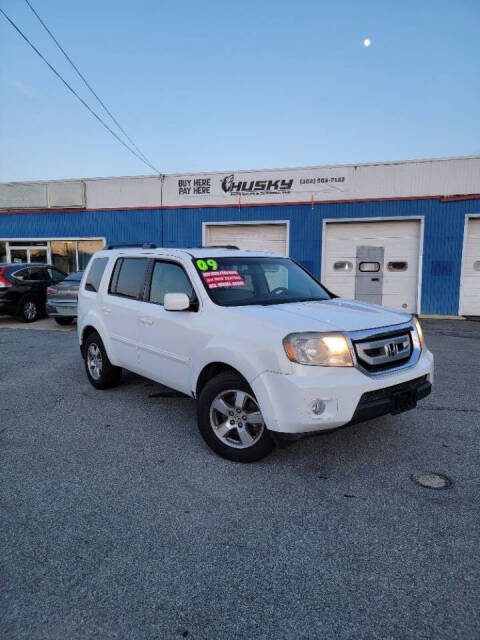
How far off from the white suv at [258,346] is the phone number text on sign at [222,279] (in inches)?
0.5

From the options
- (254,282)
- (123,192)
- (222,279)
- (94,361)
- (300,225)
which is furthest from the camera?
(123,192)

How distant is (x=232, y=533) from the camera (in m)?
2.60

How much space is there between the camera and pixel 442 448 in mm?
3789

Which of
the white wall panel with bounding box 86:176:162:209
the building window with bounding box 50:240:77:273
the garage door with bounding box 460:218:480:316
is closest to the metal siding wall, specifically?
the garage door with bounding box 460:218:480:316

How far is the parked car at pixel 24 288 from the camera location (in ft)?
38.1

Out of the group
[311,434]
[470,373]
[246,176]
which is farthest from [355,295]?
[311,434]

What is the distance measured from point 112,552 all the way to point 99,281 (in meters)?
3.81

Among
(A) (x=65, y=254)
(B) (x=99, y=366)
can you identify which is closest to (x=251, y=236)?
(A) (x=65, y=254)

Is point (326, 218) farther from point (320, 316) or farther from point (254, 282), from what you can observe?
point (320, 316)

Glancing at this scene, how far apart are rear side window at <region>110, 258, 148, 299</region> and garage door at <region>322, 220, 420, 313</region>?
11.0 metres

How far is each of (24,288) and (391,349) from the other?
11.3 meters

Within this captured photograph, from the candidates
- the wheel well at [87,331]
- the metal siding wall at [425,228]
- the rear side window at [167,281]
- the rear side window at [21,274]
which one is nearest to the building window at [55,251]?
the rear side window at [21,274]

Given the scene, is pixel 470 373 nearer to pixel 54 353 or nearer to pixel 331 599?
pixel 331 599

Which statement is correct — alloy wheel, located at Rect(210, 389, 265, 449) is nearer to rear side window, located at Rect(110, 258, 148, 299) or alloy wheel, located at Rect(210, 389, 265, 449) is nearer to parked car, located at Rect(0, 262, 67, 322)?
rear side window, located at Rect(110, 258, 148, 299)
